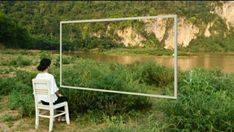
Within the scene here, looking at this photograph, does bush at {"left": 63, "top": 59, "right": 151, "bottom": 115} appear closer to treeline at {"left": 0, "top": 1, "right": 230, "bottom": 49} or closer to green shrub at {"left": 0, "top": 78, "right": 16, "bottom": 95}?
treeline at {"left": 0, "top": 1, "right": 230, "bottom": 49}

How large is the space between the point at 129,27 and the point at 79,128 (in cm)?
175

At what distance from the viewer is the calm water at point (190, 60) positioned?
627 cm

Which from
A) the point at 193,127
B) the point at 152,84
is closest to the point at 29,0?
the point at 152,84

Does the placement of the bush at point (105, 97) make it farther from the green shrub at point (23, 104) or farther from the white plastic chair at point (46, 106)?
the green shrub at point (23, 104)

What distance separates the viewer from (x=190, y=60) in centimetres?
657

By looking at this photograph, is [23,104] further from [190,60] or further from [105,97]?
[190,60]

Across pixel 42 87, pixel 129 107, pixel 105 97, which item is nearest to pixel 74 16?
pixel 129 107

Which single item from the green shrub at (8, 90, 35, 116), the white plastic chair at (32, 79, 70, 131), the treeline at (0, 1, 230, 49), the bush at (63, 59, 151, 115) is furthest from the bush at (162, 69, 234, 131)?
the green shrub at (8, 90, 35, 116)

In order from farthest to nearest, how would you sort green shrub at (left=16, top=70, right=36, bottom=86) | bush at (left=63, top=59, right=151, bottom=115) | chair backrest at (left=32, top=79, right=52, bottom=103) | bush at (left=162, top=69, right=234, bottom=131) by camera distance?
1. green shrub at (left=16, top=70, right=36, bottom=86)
2. bush at (left=63, top=59, right=151, bottom=115)
3. chair backrest at (left=32, top=79, right=52, bottom=103)
4. bush at (left=162, top=69, right=234, bottom=131)

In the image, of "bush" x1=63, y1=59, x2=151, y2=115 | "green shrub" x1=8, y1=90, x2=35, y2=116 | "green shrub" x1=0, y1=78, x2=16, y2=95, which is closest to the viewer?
"bush" x1=63, y1=59, x2=151, y2=115

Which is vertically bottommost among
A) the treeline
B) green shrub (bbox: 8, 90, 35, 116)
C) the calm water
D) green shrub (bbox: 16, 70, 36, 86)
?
green shrub (bbox: 8, 90, 35, 116)

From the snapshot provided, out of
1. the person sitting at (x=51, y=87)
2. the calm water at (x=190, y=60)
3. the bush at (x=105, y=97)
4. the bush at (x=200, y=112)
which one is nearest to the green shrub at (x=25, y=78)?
the calm water at (x=190, y=60)

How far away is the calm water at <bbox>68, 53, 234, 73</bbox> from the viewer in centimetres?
627

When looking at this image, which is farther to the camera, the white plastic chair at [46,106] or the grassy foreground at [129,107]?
the white plastic chair at [46,106]
